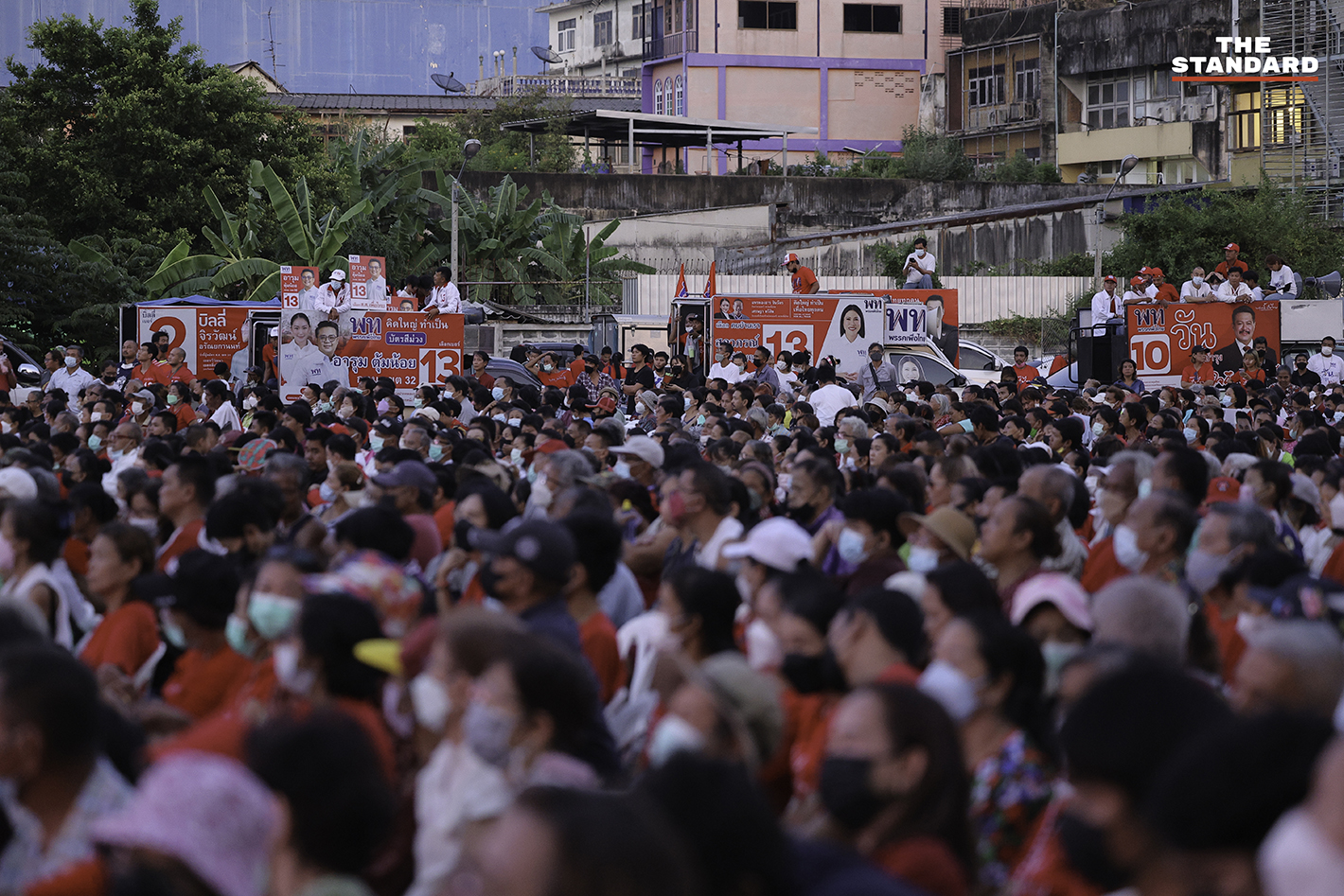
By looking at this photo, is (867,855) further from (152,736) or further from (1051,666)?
(152,736)

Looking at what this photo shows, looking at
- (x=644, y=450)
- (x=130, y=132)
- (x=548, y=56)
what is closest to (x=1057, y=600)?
(x=644, y=450)

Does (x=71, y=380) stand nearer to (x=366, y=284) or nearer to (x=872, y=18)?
(x=366, y=284)

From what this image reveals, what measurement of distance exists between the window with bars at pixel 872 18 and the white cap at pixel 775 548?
5308cm

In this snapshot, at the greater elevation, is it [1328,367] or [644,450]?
[1328,367]

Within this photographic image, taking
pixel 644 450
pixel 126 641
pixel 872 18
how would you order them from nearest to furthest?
pixel 126 641
pixel 644 450
pixel 872 18

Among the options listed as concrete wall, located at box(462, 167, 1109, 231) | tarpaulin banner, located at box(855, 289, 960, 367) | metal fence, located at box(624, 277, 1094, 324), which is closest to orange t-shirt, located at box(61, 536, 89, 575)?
tarpaulin banner, located at box(855, 289, 960, 367)

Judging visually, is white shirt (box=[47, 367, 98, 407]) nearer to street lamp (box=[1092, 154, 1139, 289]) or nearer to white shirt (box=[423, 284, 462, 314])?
white shirt (box=[423, 284, 462, 314])

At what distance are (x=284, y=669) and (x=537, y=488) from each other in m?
3.77

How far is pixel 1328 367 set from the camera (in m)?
18.8

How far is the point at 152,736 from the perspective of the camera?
160 inches

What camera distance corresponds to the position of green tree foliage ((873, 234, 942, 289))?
34.0 metres

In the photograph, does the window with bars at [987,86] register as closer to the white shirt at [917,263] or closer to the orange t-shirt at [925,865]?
the white shirt at [917,263]

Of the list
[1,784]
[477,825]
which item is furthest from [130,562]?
[477,825]

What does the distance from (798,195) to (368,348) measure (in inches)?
962
